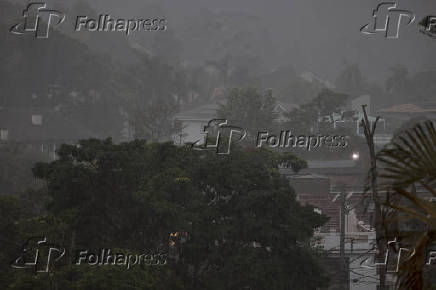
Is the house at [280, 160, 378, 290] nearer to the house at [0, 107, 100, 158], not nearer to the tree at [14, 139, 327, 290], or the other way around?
the tree at [14, 139, 327, 290]

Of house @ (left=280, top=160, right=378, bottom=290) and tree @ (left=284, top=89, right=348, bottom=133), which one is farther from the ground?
tree @ (left=284, top=89, right=348, bottom=133)

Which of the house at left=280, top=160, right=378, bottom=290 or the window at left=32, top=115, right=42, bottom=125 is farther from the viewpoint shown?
the window at left=32, top=115, right=42, bottom=125

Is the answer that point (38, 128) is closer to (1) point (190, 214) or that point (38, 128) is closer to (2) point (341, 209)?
(2) point (341, 209)

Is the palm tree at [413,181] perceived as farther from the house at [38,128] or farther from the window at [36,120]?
the window at [36,120]

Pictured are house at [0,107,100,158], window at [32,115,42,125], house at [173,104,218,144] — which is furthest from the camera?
house at [173,104,218,144]

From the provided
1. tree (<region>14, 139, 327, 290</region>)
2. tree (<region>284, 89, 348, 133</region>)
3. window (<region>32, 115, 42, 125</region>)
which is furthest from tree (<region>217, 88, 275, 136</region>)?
tree (<region>14, 139, 327, 290</region>)

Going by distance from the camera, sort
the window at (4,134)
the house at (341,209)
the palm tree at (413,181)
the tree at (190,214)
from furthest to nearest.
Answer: the window at (4,134) < the house at (341,209) < the tree at (190,214) < the palm tree at (413,181)

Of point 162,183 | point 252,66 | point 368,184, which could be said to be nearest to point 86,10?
point 252,66

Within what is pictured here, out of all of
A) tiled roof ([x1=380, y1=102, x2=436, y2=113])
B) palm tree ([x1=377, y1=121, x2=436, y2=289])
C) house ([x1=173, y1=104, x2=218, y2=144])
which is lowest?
palm tree ([x1=377, y1=121, x2=436, y2=289])

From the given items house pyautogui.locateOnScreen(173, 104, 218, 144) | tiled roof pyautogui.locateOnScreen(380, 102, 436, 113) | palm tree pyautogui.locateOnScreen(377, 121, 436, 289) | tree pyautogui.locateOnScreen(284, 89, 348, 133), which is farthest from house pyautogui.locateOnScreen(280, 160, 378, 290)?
tiled roof pyautogui.locateOnScreen(380, 102, 436, 113)

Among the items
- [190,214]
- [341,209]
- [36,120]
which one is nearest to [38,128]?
[36,120]

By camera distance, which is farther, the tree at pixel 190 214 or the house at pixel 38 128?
the house at pixel 38 128

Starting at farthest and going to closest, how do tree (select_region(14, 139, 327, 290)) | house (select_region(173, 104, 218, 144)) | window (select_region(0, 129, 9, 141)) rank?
house (select_region(173, 104, 218, 144)) < window (select_region(0, 129, 9, 141)) < tree (select_region(14, 139, 327, 290))

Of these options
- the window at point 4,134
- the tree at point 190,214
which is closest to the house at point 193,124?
the window at point 4,134
